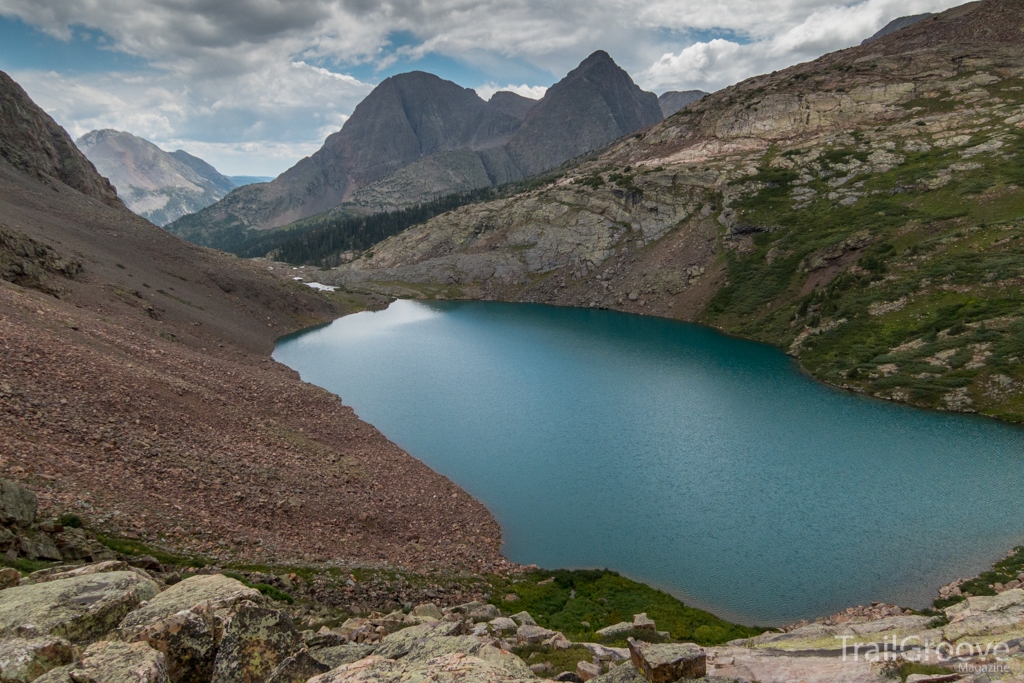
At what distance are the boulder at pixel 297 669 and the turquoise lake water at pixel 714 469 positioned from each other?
2444 cm

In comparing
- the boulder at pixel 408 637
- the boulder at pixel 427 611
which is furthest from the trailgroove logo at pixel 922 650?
the boulder at pixel 427 611

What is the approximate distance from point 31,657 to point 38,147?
409ft

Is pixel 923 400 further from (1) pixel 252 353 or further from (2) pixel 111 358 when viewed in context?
(1) pixel 252 353

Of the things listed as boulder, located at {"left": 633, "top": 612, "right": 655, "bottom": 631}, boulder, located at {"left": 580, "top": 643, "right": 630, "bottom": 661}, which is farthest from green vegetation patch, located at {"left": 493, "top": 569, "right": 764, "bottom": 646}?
boulder, located at {"left": 580, "top": 643, "right": 630, "bottom": 661}

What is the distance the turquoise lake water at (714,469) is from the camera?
31.5 metres

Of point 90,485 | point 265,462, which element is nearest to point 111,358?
point 265,462

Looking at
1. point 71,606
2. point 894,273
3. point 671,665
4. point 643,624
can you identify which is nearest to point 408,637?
point 671,665

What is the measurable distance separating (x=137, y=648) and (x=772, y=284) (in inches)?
4099

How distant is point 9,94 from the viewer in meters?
95.5

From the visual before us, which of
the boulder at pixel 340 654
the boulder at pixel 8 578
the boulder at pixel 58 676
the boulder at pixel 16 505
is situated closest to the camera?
the boulder at pixel 58 676

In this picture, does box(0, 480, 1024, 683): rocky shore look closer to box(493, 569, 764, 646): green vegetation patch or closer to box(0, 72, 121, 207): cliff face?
box(493, 569, 764, 646): green vegetation patch

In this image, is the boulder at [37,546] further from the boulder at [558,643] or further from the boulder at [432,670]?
the boulder at [558,643]

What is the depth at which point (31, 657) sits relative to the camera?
9.49m

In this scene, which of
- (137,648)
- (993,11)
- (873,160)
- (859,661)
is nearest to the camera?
(137,648)
